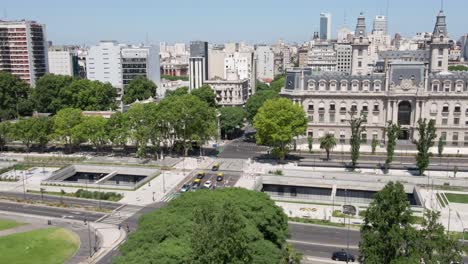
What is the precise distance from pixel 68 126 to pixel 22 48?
305 ft

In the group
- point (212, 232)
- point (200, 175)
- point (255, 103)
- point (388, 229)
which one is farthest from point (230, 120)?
point (212, 232)

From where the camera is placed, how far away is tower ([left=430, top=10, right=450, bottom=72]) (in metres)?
128

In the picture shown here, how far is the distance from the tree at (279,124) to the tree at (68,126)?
152 feet

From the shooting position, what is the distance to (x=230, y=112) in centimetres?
12988

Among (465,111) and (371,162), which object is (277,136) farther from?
(465,111)

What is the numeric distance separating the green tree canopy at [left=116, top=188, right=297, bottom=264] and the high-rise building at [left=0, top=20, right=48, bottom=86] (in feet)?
526

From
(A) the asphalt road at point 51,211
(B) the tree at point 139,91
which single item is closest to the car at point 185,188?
(A) the asphalt road at point 51,211

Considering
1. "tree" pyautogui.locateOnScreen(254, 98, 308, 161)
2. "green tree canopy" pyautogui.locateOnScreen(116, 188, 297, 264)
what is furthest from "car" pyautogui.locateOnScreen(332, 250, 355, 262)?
"tree" pyautogui.locateOnScreen(254, 98, 308, 161)

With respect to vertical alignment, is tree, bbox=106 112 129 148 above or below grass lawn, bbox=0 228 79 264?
above

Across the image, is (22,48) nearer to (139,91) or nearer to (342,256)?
(139,91)

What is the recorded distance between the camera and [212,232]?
33.2 meters

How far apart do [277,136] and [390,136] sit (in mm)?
23998

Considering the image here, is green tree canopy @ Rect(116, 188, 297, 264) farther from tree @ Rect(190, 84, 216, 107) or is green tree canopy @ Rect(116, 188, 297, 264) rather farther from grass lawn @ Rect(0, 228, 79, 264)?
tree @ Rect(190, 84, 216, 107)

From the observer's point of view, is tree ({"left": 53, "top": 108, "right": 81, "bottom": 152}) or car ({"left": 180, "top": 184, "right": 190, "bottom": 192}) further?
tree ({"left": 53, "top": 108, "right": 81, "bottom": 152})
